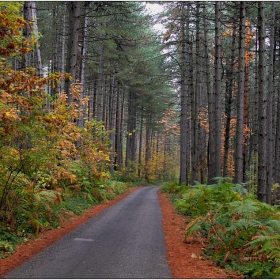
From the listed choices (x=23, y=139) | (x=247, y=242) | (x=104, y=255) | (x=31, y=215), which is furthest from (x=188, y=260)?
(x=23, y=139)

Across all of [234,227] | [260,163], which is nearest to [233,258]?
[234,227]

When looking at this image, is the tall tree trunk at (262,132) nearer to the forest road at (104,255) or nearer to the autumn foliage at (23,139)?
the forest road at (104,255)

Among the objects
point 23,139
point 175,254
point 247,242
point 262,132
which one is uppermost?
point 262,132

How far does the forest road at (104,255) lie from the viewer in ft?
15.8

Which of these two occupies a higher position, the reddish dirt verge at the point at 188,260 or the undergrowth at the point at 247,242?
the undergrowth at the point at 247,242

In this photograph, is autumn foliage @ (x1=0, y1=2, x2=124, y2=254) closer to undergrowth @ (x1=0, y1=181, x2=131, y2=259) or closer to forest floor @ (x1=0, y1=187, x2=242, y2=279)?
undergrowth @ (x1=0, y1=181, x2=131, y2=259)

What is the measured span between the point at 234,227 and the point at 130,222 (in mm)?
3938

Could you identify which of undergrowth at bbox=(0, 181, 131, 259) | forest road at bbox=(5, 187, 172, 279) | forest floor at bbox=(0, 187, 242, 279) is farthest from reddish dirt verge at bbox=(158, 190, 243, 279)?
undergrowth at bbox=(0, 181, 131, 259)

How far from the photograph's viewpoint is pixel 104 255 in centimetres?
572

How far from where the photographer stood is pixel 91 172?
14148 mm

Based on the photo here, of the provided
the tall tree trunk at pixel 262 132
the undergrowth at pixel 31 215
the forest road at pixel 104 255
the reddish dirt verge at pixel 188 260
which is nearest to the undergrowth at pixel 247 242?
the reddish dirt verge at pixel 188 260

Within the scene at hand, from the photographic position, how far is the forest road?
15.8 feet

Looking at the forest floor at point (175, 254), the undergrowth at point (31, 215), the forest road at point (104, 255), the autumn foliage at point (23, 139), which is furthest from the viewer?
the undergrowth at point (31, 215)

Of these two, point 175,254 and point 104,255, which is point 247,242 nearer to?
point 175,254
